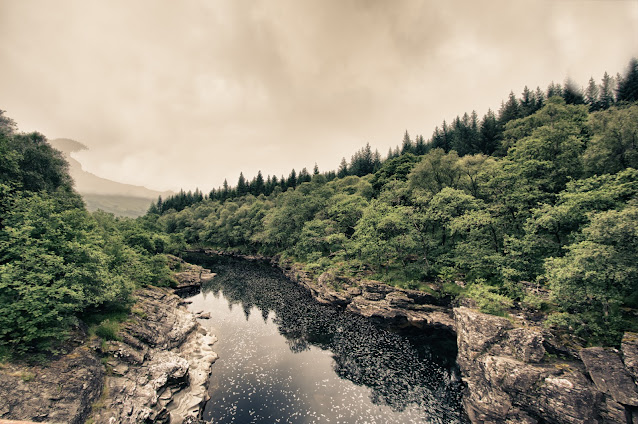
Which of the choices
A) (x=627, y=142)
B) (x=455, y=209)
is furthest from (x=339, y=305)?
(x=627, y=142)

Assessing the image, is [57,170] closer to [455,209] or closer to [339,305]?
[339,305]

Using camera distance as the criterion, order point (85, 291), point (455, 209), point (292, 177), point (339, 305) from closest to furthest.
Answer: point (85, 291)
point (455, 209)
point (339, 305)
point (292, 177)

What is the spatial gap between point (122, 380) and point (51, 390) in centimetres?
495

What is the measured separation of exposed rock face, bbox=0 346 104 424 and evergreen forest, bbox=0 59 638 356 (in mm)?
1794

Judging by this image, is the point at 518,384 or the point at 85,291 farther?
the point at 85,291

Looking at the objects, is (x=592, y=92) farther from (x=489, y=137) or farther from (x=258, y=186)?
(x=258, y=186)

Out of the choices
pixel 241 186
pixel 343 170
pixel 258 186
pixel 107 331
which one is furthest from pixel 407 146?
pixel 107 331

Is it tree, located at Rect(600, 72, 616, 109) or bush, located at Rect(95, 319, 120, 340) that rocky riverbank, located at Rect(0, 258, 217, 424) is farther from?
tree, located at Rect(600, 72, 616, 109)

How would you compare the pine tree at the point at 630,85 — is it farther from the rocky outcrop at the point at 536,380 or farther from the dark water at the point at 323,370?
the dark water at the point at 323,370

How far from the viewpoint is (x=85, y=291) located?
72.1 feet

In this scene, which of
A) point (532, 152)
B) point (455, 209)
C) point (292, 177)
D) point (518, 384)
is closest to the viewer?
point (518, 384)

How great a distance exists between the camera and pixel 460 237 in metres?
44.5

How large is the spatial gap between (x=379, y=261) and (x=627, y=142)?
3636 cm

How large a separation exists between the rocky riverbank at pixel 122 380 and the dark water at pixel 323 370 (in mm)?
2646
